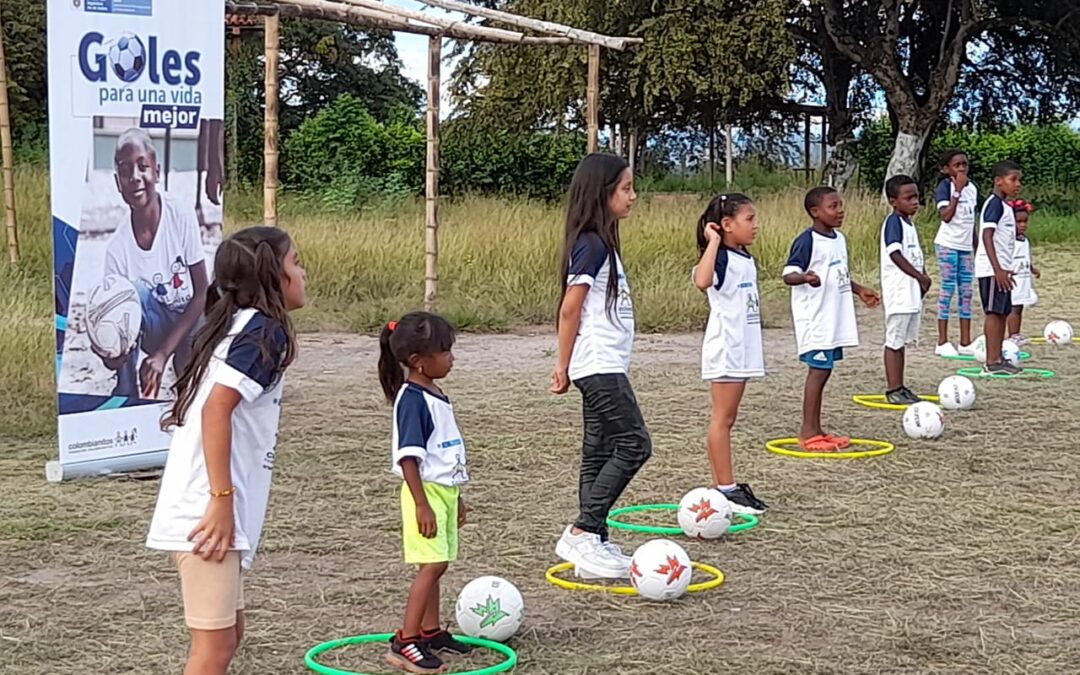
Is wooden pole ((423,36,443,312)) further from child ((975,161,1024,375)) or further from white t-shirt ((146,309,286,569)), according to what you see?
white t-shirt ((146,309,286,569))

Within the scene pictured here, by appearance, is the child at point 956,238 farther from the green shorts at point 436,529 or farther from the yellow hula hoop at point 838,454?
the green shorts at point 436,529

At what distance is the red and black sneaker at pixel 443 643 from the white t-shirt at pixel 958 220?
8683mm

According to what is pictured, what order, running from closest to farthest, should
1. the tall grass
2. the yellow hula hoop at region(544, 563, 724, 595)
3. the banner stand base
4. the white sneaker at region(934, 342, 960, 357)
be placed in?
1. the yellow hula hoop at region(544, 563, 724, 595)
2. the banner stand base
3. the white sneaker at region(934, 342, 960, 357)
4. the tall grass

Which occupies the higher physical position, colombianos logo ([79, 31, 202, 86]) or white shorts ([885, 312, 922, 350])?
colombianos logo ([79, 31, 202, 86])

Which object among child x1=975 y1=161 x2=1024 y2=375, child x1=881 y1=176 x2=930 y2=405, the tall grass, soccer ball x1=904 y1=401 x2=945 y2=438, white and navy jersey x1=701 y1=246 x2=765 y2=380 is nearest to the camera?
white and navy jersey x1=701 y1=246 x2=765 y2=380

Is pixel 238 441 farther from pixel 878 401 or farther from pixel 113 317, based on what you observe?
pixel 878 401

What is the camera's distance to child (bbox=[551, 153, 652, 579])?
593 cm

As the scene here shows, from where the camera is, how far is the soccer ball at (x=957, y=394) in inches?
401

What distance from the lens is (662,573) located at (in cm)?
561

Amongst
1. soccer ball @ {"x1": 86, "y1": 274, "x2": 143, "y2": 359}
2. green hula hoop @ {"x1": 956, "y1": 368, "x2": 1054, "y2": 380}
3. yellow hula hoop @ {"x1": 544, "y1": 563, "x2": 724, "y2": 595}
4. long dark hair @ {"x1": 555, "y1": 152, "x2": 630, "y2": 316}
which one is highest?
long dark hair @ {"x1": 555, "y1": 152, "x2": 630, "y2": 316}

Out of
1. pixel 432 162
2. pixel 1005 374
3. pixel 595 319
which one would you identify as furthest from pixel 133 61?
pixel 1005 374

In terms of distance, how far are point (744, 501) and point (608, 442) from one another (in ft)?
4.73

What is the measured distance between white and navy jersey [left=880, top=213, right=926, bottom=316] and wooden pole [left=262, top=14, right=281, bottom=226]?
437cm

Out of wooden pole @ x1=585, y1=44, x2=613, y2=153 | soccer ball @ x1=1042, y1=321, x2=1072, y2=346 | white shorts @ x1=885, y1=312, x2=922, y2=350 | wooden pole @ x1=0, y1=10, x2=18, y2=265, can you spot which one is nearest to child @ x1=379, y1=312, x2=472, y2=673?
white shorts @ x1=885, y1=312, x2=922, y2=350
